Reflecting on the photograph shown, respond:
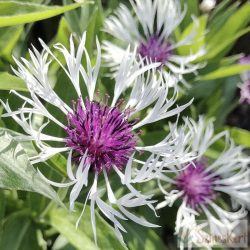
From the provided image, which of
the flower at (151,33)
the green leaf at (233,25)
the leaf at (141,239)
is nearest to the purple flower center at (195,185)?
the leaf at (141,239)

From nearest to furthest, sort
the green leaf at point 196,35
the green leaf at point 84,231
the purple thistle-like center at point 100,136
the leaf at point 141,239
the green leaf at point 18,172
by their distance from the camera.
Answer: the green leaf at point 18,172 < the purple thistle-like center at point 100,136 < the green leaf at point 84,231 < the leaf at point 141,239 < the green leaf at point 196,35

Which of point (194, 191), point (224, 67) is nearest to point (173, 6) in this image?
point (224, 67)

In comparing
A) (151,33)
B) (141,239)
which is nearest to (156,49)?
(151,33)

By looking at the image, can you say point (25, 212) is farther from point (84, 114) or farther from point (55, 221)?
point (84, 114)

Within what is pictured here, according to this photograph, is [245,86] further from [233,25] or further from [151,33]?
[151,33]

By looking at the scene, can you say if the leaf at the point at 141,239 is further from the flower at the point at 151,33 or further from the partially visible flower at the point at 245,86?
the partially visible flower at the point at 245,86

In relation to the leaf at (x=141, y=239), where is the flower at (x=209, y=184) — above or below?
above
